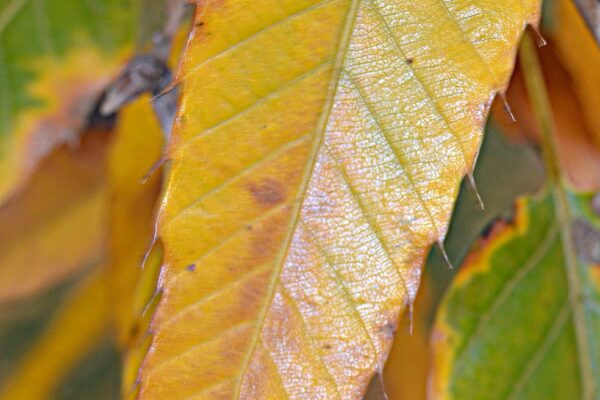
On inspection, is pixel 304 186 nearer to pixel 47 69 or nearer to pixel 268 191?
pixel 268 191

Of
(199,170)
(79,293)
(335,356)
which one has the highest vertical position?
(199,170)

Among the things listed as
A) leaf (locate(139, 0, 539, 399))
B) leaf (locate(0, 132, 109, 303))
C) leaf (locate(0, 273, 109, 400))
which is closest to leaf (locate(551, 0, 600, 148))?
leaf (locate(139, 0, 539, 399))

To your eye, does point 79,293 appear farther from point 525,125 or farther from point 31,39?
point 525,125

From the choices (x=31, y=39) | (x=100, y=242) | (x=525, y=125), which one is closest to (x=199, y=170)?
(x=31, y=39)

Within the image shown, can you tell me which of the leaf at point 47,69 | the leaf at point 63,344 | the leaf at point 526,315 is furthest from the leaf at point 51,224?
the leaf at point 526,315

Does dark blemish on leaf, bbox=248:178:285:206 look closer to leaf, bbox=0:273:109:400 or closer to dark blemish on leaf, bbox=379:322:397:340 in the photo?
dark blemish on leaf, bbox=379:322:397:340

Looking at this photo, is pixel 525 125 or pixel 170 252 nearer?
pixel 170 252

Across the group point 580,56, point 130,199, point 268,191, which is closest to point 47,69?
point 130,199
